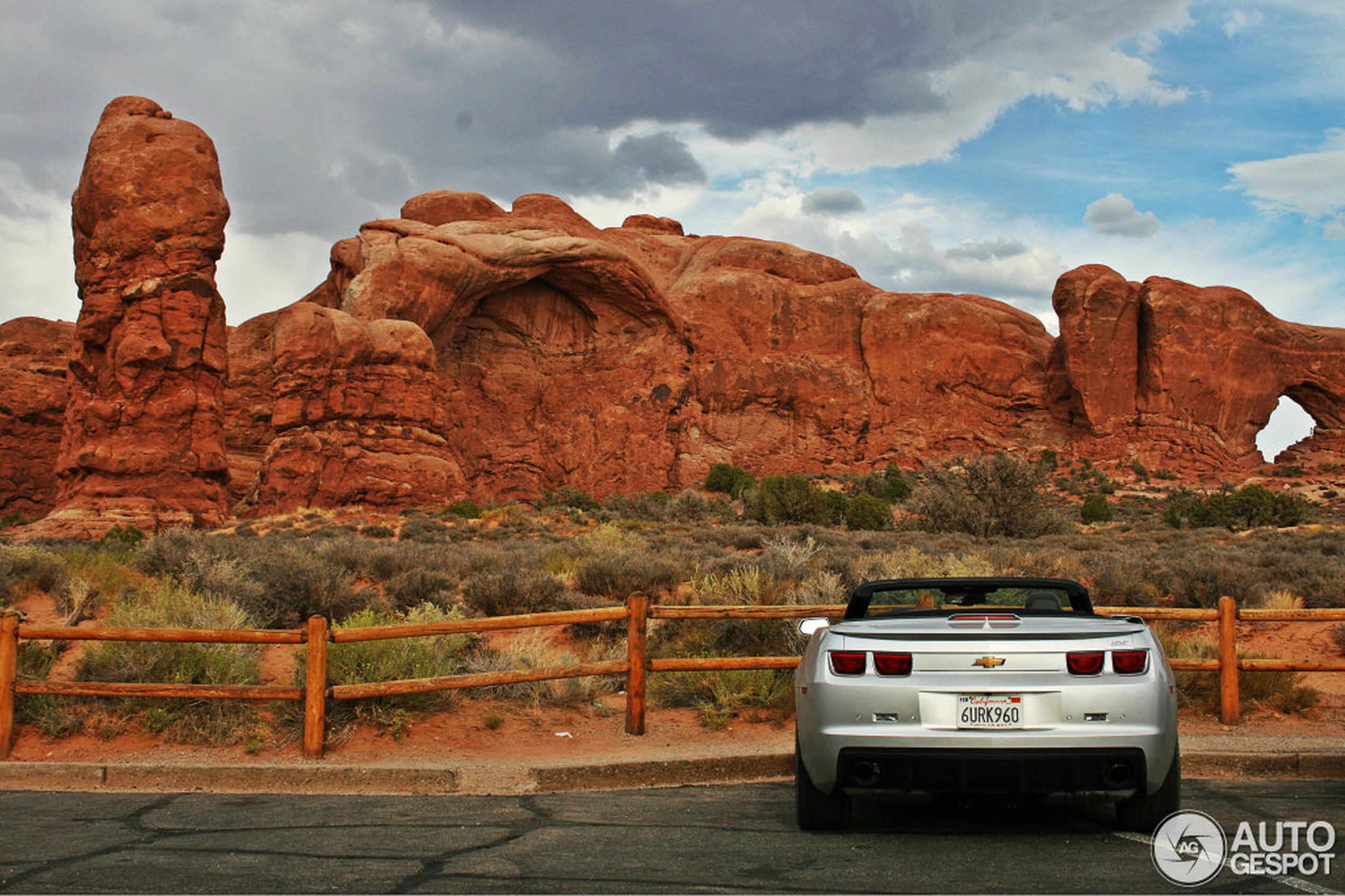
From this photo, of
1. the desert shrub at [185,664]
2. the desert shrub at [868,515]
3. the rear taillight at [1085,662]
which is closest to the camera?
the rear taillight at [1085,662]

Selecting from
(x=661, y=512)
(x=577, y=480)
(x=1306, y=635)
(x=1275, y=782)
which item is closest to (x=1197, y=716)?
(x=1275, y=782)

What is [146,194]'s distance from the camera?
36.6 m

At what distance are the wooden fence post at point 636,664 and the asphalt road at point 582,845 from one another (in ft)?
4.82


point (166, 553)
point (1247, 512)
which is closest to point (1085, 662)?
point (166, 553)

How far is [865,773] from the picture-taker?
213 inches

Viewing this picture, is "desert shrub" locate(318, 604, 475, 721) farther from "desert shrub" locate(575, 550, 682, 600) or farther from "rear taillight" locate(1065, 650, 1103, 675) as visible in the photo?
"rear taillight" locate(1065, 650, 1103, 675)

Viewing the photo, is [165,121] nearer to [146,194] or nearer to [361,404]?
[146,194]

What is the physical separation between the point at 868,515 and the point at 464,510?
548 inches

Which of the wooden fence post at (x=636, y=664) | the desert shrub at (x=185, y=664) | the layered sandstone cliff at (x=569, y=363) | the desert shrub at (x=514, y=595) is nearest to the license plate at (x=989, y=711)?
the wooden fence post at (x=636, y=664)

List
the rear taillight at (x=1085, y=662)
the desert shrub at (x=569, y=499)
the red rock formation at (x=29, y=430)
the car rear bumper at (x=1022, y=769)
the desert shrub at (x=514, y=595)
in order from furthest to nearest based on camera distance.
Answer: the red rock formation at (x=29, y=430)
the desert shrub at (x=569, y=499)
the desert shrub at (x=514, y=595)
the rear taillight at (x=1085, y=662)
the car rear bumper at (x=1022, y=769)

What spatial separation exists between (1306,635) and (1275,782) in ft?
21.3

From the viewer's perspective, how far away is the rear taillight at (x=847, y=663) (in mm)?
5574

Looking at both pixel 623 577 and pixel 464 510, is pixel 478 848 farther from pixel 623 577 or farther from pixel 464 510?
pixel 464 510

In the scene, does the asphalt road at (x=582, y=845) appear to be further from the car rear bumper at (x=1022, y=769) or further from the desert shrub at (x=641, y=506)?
the desert shrub at (x=641, y=506)
